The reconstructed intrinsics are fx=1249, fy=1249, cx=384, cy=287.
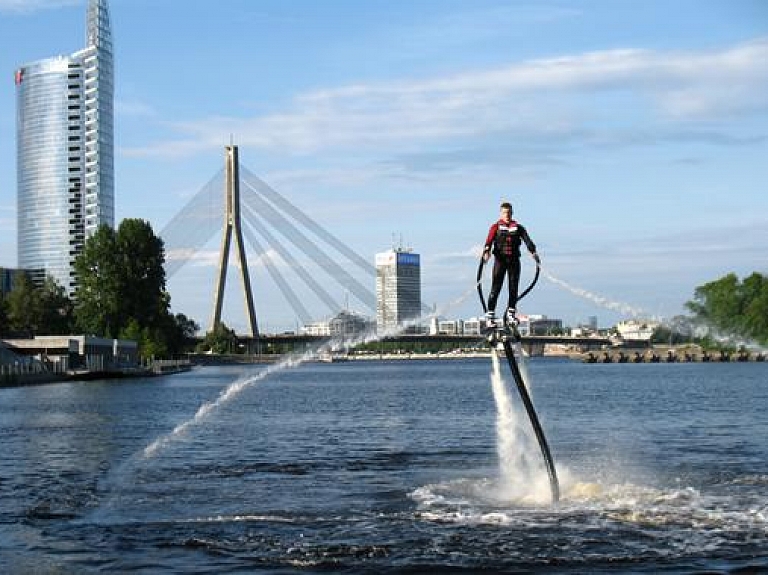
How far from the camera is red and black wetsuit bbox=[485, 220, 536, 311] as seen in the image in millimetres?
24734

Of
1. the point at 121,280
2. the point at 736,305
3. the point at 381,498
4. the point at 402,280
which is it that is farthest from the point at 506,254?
the point at 121,280

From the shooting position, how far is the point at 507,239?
2477 cm

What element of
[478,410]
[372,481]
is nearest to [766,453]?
[372,481]

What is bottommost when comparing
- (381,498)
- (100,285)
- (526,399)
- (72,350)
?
(381,498)

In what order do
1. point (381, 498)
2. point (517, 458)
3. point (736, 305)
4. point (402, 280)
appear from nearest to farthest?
point (381, 498)
point (517, 458)
point (402, 280)
point (736, 305)

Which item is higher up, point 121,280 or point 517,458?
point 121,280

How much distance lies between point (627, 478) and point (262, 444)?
18.8m

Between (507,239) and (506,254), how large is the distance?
0.33 meters

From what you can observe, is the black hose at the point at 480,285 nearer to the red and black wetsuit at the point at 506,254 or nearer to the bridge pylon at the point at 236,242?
the red and black wetsuit at the point at 506,254

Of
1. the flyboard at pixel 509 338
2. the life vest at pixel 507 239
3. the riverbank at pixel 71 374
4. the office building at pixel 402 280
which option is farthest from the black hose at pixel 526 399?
the riverbank at pixel 71 374

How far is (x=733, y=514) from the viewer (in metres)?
27.7

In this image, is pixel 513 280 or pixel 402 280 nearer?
pixel 513 280

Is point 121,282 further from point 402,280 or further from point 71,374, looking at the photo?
point 402,280

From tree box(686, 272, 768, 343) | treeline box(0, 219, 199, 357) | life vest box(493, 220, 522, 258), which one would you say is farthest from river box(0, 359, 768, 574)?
treeline box(0, 219, 199, 357)
